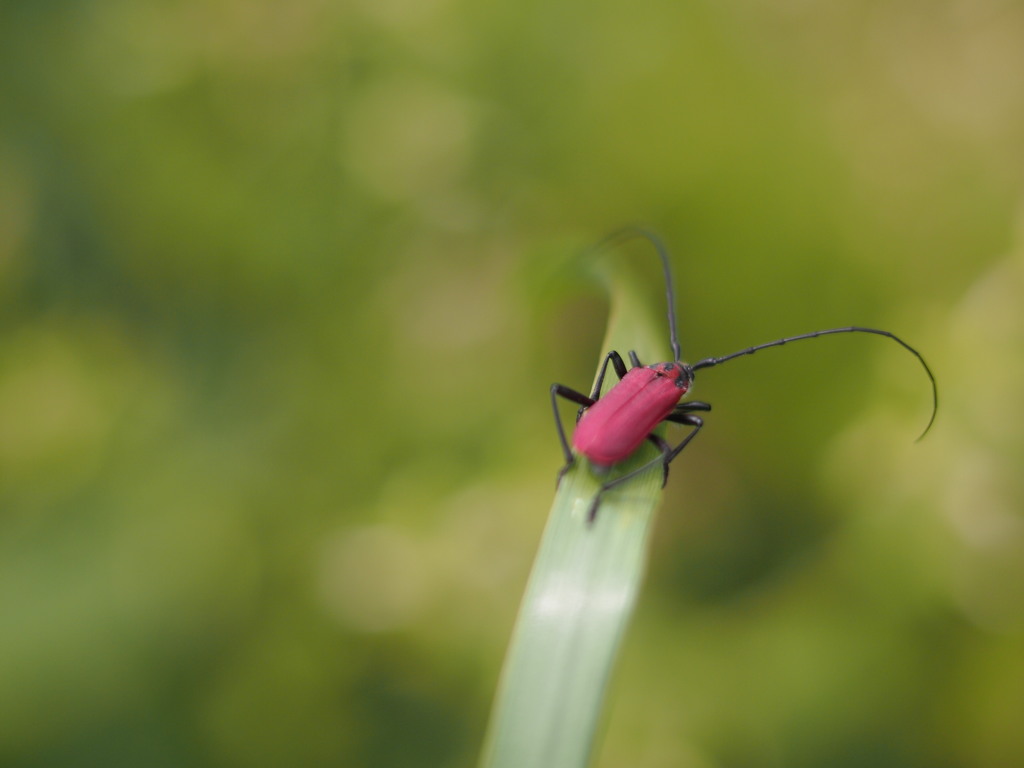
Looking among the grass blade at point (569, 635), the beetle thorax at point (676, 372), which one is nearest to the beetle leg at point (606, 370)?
the beetle thorax at point (676, 372)

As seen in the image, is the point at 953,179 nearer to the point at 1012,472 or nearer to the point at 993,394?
the point at 993,394

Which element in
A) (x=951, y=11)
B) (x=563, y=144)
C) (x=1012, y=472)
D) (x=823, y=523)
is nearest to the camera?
(x=1012, y=472)

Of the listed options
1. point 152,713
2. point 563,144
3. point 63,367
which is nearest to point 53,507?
point 63,367

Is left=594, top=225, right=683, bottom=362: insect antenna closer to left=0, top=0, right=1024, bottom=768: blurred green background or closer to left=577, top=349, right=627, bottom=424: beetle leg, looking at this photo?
left=0, top=0, right=1024, bottom=768: blurred green background

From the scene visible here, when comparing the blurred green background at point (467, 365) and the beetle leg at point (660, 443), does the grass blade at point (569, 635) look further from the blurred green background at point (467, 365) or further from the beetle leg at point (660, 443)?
the blurred green background at point (467, 365)

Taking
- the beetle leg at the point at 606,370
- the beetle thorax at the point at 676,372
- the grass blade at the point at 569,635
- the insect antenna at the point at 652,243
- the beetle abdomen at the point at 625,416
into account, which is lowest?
the grass blade at the point at 569,635
